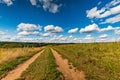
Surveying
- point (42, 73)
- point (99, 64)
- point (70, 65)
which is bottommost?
point (42, 73)

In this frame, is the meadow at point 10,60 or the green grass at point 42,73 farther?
the meadow at point 10,60

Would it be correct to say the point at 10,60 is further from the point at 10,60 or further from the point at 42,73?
the point at 42,73

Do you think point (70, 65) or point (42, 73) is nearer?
point (42, 73)

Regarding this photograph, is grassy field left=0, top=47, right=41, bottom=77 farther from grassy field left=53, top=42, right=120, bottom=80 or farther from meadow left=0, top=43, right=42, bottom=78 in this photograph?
grassy field left=53, top=42, right=120, bottom=80

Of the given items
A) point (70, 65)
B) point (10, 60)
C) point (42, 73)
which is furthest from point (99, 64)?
point (10, 60)

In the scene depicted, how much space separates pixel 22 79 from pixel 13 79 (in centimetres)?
75

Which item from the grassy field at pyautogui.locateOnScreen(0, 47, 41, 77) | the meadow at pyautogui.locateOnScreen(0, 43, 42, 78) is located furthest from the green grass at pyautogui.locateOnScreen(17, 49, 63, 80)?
the grassy field at pyautogui.locateOnScreen(0, 47, 41, 77)

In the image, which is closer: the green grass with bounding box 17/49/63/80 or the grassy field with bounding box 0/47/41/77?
the green grass with bounding box 17/49/63/80

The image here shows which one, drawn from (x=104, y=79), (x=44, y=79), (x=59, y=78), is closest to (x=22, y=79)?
(x=44, y=79)

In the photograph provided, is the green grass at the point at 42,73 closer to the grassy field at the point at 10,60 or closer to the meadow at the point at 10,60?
the meadow at the point at 10,60

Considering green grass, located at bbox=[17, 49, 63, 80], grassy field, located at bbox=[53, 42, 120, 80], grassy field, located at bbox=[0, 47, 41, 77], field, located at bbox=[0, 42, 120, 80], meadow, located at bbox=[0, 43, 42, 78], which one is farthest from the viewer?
grassy field, located at bbox=[0, 47, 41, 77]

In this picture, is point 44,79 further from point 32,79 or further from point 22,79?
point 22,79

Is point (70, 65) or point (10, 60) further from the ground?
point (10, 60)

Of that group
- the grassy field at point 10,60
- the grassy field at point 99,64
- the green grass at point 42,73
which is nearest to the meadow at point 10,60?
the grassy field at point 10,60
